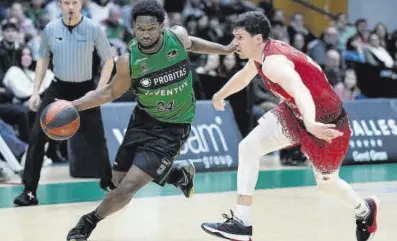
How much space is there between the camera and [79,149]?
10.7 metres

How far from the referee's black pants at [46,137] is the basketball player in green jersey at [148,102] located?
203 cm

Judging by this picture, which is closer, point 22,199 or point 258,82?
point 22,199

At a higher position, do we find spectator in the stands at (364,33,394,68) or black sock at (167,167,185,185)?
black sock at (167,167,185,185)

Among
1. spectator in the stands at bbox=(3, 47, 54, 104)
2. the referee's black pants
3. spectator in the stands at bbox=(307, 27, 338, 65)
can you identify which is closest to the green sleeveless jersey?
the referee's black pants

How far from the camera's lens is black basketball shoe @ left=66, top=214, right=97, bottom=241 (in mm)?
6402

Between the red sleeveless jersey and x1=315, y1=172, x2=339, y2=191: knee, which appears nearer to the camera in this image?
the red sleeveless jersey

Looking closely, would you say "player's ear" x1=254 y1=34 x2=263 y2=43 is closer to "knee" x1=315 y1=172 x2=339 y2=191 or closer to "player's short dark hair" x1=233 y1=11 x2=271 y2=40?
"player's short dark hair" x1=233 y1=11 x2=271 y2=40

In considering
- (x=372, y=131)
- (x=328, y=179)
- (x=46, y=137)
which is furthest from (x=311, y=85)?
(x=372, y=131)

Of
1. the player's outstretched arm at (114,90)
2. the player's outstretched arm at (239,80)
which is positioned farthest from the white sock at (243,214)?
the player's outstretched arm at (114,90)

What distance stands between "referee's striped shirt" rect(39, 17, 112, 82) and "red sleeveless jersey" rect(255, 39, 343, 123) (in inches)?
109

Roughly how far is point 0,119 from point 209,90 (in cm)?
310

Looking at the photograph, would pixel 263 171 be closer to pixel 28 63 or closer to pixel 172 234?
pixel 28 63

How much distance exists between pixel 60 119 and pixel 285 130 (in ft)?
5.47

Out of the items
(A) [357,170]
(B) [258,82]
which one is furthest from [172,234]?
(B) [258,82]
